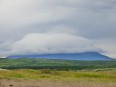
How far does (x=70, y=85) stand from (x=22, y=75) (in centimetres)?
1383

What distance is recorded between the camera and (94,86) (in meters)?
39.9

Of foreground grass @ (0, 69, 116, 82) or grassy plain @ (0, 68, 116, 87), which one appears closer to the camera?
grassy plain @ (0, 68, 116, 87)

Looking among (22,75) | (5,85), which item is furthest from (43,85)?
(22,75)

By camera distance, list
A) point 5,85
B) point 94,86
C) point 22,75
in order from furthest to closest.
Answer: point 22,75
point 94,86
point 5,85

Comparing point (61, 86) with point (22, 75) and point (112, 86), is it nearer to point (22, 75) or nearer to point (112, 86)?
point (112, 86)

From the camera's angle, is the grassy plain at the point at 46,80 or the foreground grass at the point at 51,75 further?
the foreground grass at the point at 51,75

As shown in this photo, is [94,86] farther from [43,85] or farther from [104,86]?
[43,85]

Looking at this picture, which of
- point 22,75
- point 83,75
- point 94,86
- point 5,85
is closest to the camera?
point 5,85

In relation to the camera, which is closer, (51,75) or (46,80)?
(46,80)

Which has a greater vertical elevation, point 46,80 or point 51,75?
point 51,75

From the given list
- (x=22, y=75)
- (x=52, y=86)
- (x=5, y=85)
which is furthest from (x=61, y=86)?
(x=22, y=75)

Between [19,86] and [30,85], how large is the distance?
177 centimetres

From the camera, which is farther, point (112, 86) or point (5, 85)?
point (112, 86)

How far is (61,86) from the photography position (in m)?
38.7
